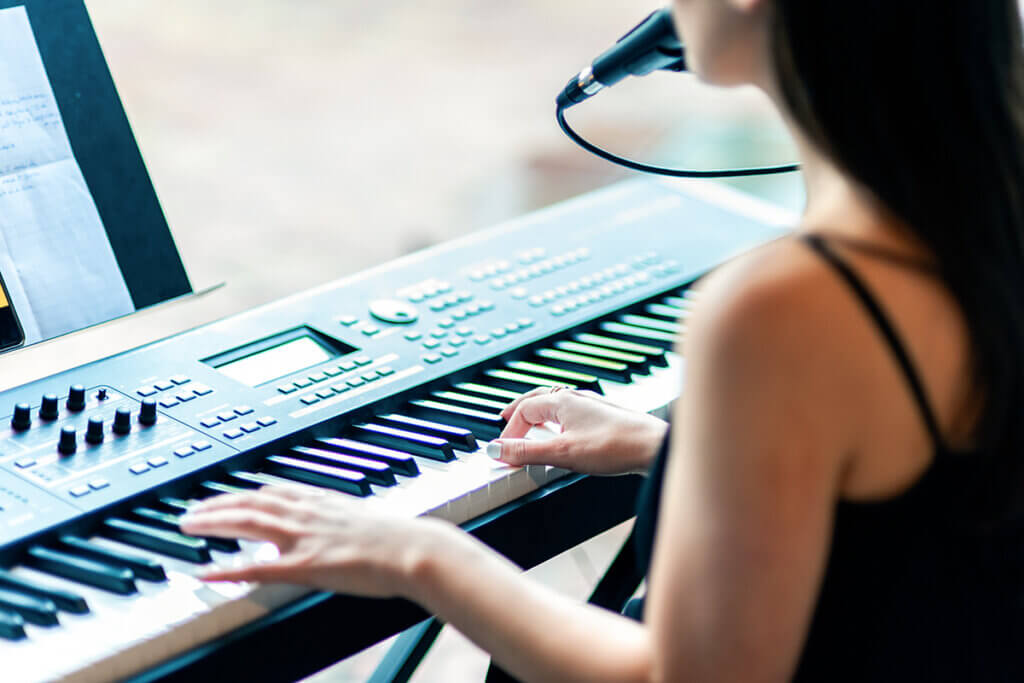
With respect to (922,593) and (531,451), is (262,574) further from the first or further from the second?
(922,593)

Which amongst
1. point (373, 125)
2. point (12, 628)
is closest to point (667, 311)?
point (12, 628)

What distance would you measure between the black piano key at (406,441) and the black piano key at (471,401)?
0.08 meters

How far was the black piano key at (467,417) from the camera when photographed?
1183 millimetres

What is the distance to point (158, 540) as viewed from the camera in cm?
96

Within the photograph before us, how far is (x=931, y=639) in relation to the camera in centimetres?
83

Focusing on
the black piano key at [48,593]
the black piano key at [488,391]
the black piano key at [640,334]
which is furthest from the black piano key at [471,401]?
the black piano key at [48,593]

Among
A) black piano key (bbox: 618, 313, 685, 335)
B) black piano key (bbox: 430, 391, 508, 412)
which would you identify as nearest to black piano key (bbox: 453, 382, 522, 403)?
black piano key (bbox: 430, 391, 508, 412)

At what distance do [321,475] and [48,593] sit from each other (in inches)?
10.3

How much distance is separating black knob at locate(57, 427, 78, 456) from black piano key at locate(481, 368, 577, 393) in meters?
0.42

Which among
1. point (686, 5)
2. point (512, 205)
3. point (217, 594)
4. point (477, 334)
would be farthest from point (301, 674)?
point (512, 205)

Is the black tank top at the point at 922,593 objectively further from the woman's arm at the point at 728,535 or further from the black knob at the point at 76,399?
the black knob at the point at 76,399

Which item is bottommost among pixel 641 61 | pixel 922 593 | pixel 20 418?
pixel 922 593

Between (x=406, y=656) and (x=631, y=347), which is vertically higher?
(x=631, y=347)

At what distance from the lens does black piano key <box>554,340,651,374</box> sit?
132 centimetres
